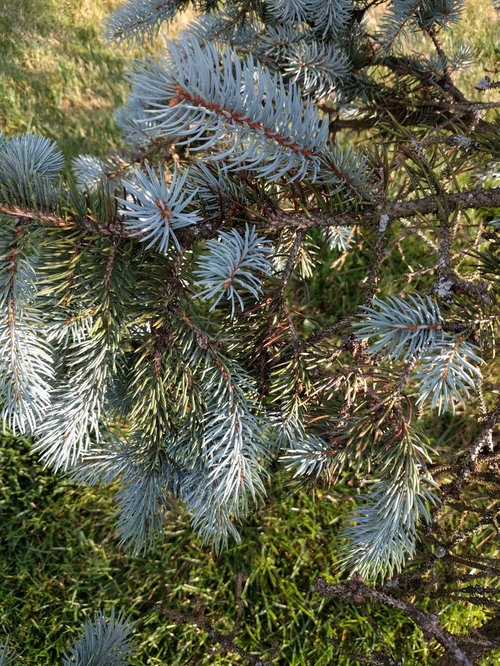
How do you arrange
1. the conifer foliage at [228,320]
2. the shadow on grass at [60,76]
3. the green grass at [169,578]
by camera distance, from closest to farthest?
1. the conifer foliage at [228,320]
2. the green grass at [169,578]
3. the shadow on grass at [60,76]

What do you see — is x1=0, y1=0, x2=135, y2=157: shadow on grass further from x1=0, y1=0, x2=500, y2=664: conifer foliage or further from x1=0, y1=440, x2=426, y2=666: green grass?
x1=0, y1=0, x2=500, y2=664: conifer foliage

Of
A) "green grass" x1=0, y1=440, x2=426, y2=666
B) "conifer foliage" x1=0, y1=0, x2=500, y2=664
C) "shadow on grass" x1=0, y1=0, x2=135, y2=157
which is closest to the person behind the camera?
"conifer foliage" x1=0, y1=0, x2=500, y2=664

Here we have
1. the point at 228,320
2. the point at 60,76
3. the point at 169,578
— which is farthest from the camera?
the point at 60,76

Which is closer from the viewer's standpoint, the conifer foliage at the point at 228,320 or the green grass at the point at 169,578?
the conifer foliage at the point at 228,320

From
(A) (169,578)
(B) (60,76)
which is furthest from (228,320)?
(B) (60,76)

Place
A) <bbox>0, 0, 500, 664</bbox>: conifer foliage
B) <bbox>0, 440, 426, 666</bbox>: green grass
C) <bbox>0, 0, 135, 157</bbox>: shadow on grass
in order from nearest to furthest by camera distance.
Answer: <bbox>0, 0, 500, 664</bbox>: conifer foliage < <bbox>0, 440, 426, 666</bbox>: green grass < <bbox>0, 0, 135, 157</bbox>: shadow on grass

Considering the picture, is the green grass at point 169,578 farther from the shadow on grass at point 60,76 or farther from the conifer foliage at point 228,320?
the shadow on grass at point 60,76

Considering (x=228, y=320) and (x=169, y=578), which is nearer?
(x=228, y=320)

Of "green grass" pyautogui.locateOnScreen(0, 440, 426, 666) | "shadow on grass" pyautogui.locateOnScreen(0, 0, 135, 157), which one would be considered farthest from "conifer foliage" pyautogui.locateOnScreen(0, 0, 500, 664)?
"shadow on grass" pyautogui.locateOnScreen(0, 0, 135, 157)

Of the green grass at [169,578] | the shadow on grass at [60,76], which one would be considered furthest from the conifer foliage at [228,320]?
the shadow on grass at [60,76]

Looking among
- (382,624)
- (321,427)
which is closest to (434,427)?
(382,624)

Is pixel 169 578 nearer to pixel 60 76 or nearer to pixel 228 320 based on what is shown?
pixel 228 320

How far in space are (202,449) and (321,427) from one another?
200 millimetres

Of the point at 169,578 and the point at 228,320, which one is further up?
the point at 228,320
